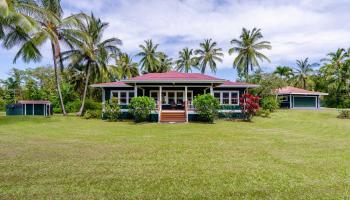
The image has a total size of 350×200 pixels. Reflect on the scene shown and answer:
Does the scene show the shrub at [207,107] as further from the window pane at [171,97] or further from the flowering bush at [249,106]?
the window pane at [171,97]

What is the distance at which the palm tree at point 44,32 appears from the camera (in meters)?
20.2

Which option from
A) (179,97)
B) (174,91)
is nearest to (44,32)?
(174,91)

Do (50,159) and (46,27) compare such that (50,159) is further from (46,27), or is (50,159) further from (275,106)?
(275,106)

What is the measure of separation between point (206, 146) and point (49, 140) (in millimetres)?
6040

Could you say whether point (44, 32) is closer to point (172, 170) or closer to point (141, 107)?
point (141, 107)

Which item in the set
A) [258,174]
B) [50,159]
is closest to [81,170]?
[50,159]

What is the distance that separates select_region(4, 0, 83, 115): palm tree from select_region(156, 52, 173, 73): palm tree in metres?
23.2

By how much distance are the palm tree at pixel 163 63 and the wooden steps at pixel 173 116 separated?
93.9ft

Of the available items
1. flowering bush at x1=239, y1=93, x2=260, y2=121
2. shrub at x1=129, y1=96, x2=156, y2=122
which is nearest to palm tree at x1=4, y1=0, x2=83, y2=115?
shrub at x1=129, y1=96, x2=156, y2=122

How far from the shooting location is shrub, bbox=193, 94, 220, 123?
21.2 m

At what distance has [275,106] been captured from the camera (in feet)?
97.2

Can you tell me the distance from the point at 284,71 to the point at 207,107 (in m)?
34.6

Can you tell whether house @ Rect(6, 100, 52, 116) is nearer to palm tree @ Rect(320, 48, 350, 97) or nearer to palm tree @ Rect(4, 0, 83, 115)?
palm tree @ Rect(4, 0, 83, 115)

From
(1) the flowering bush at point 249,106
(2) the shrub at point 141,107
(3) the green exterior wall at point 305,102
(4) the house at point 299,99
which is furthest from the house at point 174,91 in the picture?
(3) the green exterior wall at point 305,102
